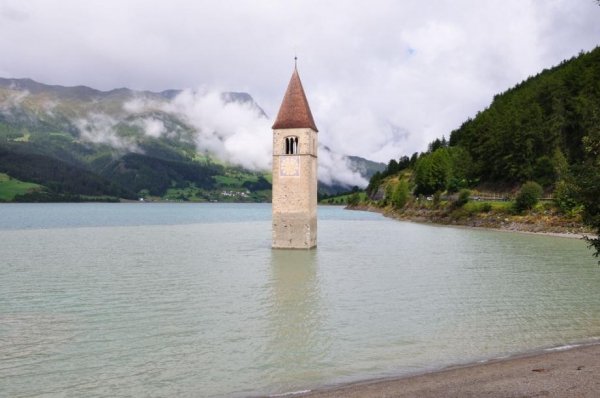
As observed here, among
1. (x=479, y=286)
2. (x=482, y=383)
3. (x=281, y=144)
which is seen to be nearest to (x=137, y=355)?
(x=482, y=383)

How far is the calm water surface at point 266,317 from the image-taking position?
15.7 m

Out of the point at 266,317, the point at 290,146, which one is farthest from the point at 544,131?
the point at 266,317

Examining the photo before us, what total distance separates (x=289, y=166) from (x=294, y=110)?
5979mm

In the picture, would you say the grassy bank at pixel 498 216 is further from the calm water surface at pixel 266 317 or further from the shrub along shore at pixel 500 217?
the calm water surface at pixel 266 317

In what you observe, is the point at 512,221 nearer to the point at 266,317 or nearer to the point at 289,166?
the point at 289,166

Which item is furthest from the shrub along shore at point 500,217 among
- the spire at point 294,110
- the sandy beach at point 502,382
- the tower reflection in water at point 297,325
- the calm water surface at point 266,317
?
the sandy beach at point 502,382

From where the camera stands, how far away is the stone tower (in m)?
49.6

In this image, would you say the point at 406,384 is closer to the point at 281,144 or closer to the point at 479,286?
the point at 479,286

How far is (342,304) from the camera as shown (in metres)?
25.9

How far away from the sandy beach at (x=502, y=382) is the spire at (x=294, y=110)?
37390 millimetres

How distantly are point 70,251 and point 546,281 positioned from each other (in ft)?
141

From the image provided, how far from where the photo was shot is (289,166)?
4988 centimetres

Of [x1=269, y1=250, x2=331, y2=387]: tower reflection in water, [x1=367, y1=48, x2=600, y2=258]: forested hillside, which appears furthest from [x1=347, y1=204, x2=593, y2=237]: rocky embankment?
[x1=269, y1=250, x2=331, y2=387]: tower reflection in water

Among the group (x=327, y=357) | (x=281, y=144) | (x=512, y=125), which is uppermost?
(x=512, y=125)
